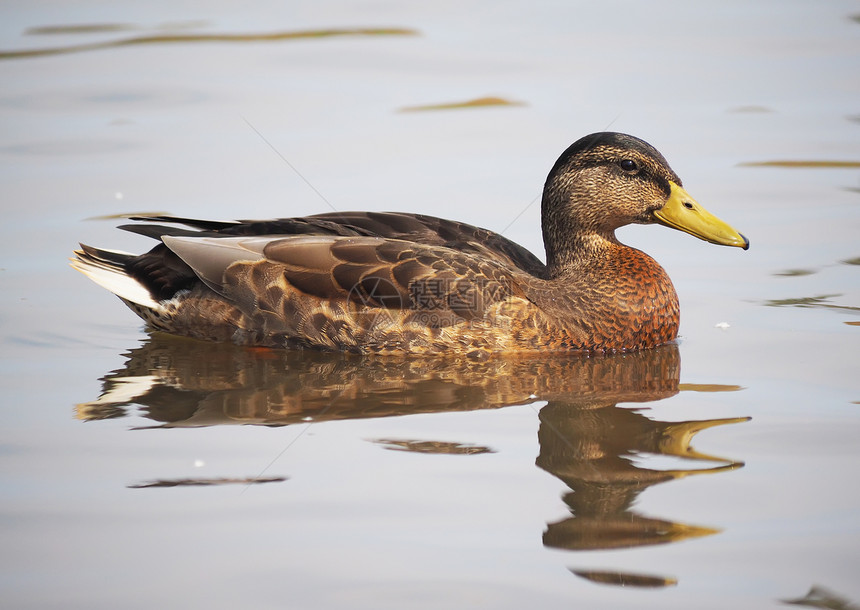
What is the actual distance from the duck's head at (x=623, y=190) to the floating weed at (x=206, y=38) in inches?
311

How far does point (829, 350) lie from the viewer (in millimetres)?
7676

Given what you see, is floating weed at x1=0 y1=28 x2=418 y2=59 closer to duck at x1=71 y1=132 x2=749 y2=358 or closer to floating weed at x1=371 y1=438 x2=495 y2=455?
duck at x1=71 y1=132 x2=749 y2=358

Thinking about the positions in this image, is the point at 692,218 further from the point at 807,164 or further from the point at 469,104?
the point at 469,104

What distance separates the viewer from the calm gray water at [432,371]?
Answer: 511 centimetres

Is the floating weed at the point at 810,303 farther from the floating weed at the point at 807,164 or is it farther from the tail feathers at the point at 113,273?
the tail feathers at the point at 113,273

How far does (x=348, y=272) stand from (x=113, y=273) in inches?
69.8

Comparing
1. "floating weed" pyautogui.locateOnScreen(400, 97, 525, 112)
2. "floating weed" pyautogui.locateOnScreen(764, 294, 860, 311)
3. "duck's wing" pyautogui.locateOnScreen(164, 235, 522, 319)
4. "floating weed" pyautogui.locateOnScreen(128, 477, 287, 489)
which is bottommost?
"floating weed" pyautogui.locateOnScreen(128, 477, 287, 489)

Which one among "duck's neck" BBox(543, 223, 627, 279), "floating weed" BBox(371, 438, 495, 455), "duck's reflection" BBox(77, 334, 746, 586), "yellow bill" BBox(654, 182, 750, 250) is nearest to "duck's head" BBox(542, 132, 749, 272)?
"yellow bill" BBox(654, 182, 750, 250)

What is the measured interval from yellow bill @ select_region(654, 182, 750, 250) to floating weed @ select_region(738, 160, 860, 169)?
349 centimetres

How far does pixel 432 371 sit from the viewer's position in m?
7.62

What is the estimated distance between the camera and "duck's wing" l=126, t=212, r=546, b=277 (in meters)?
8.25

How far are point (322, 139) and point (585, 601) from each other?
26.1ft

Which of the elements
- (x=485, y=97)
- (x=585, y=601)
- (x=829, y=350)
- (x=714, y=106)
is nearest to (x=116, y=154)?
(x=485, y=97)

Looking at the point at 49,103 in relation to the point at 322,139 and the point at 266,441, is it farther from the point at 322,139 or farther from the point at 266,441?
the point at 266,441
